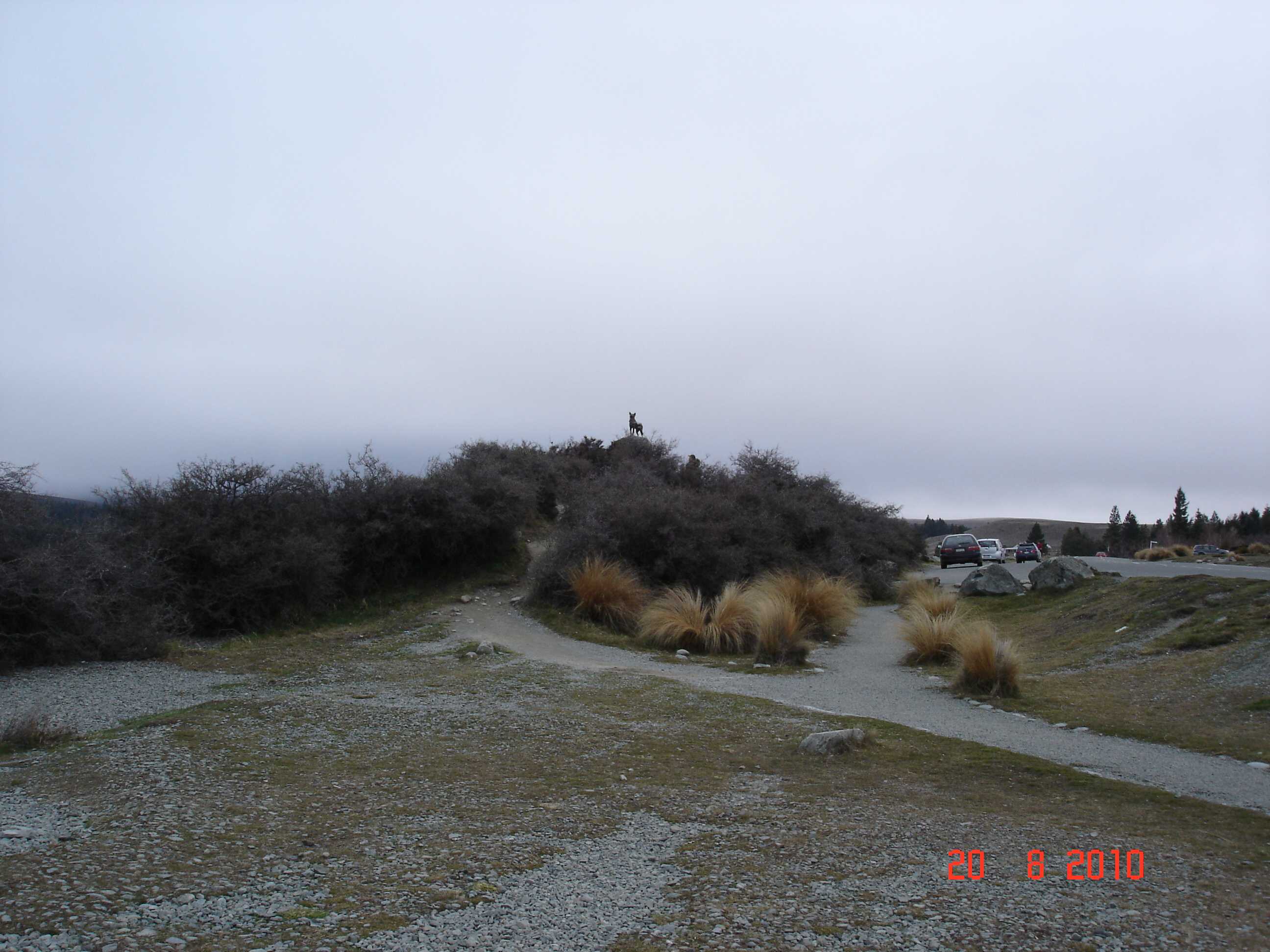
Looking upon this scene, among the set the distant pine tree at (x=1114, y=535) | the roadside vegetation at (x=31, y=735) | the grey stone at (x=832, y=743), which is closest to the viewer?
the roadside vegetation at (x=31, y=735)

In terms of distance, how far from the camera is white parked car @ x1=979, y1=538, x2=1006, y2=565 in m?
39.2

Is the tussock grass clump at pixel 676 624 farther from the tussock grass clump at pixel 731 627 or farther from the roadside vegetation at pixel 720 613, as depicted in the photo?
the tussock grass clump at pixel 731 627

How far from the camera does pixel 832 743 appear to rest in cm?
638

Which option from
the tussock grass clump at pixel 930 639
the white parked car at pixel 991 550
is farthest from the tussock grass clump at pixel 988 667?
the white parked car at pixel 991 550

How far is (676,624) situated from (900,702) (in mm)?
5398

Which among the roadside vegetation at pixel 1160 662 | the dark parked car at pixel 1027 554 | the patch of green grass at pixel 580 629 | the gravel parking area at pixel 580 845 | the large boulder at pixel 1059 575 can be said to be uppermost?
the dark parked car at pixel 1027 554

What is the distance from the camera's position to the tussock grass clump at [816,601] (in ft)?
50.3

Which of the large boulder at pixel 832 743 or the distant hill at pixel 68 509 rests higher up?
the distant hill at pixel 68 509

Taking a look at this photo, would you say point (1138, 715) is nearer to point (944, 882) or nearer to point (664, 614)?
point (944, 882)

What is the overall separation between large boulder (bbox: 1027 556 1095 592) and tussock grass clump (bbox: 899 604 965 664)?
22.6 ft

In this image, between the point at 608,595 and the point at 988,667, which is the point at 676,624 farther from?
the point at 988,667

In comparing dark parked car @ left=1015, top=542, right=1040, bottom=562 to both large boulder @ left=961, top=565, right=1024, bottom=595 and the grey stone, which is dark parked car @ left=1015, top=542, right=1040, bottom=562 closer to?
large boulder @ left=961, top=565, right=1024, bottom=595
